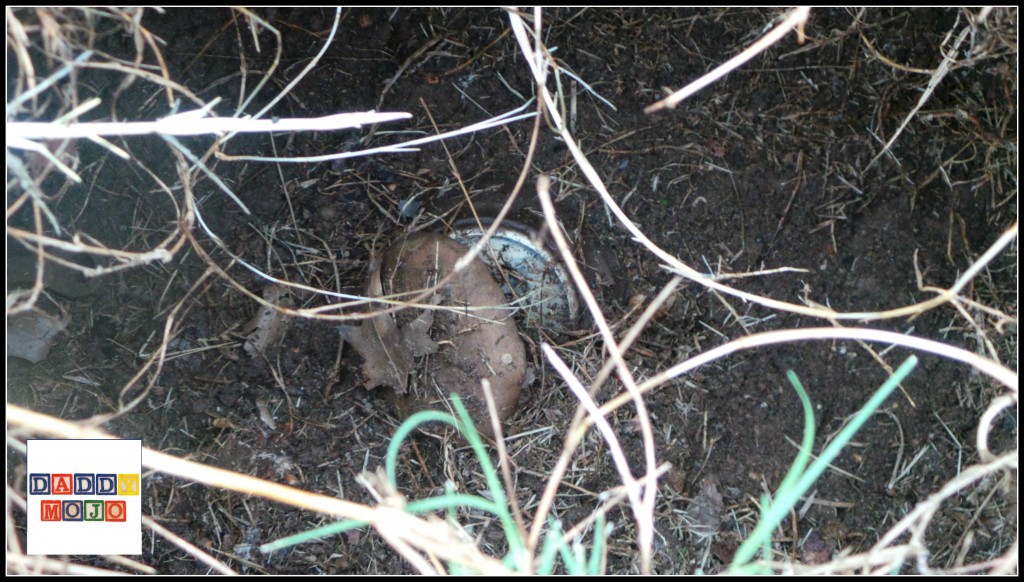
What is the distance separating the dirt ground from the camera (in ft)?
6.14

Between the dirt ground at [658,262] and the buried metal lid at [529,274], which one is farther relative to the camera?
the buried metal lid at [529,274]

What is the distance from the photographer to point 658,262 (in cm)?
198

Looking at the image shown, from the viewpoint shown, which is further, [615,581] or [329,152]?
[329,152]

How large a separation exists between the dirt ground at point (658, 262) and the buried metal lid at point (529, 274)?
0.20ft

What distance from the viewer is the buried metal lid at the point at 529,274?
1984 millimetres

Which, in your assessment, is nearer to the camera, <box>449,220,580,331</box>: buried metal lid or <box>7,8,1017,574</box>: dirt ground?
<box>7,8,1017,574</box>: dirt ground

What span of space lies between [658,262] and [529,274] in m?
0.35

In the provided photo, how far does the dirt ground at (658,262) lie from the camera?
1.87m

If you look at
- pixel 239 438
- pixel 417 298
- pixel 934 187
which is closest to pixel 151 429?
pixel 239 438

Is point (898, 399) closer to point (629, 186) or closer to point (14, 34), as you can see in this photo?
point (629, 186)

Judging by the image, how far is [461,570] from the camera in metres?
1.13

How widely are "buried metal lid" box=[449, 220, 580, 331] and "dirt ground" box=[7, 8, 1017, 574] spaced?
0.20ft

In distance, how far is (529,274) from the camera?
2.02m

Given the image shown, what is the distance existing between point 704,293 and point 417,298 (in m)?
0.77
